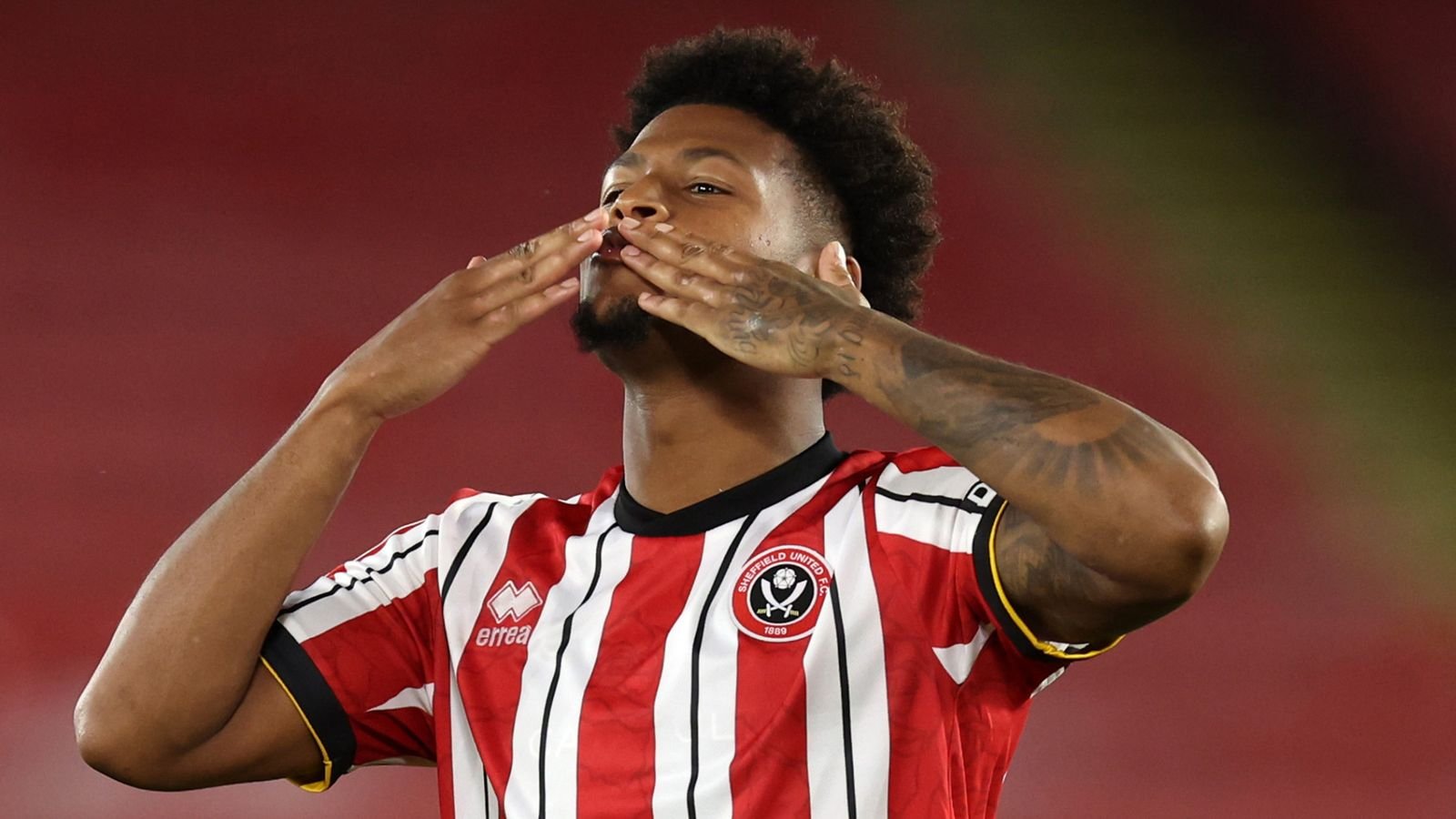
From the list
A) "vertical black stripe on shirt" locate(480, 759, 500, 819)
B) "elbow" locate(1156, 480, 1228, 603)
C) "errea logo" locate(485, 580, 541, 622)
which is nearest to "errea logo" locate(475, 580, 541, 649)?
"errea logo" locate(485, 580, 541, 622)

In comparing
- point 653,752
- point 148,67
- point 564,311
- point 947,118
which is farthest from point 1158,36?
point 653,752

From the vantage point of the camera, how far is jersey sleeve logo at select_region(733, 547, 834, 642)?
4.04ft

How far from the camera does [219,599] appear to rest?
1.27m

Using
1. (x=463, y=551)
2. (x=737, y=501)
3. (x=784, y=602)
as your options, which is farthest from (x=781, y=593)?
(x=463, y=551)

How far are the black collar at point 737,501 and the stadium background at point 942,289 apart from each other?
116 cm

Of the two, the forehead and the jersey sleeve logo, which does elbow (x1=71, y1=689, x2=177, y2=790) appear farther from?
the forehead

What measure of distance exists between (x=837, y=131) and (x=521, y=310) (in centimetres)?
49

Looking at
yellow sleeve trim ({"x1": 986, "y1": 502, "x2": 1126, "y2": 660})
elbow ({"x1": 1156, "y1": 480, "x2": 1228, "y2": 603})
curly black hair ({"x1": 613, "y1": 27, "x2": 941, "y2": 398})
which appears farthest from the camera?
curly black hair ({"x1": 613, "y1": 27, "x2": 941, "y2": 398})

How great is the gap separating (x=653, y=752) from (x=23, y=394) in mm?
1786

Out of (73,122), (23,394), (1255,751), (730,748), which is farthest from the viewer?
(73,122)

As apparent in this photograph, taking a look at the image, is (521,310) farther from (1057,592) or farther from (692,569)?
(1057,592)

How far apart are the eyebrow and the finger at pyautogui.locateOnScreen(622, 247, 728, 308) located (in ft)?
0.62

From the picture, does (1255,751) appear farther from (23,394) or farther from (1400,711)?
(23,394)

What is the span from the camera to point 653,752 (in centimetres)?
122
